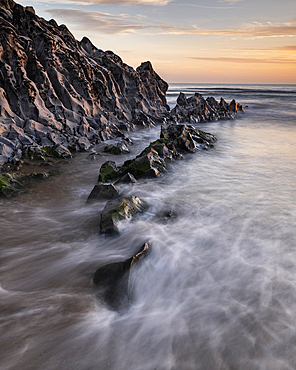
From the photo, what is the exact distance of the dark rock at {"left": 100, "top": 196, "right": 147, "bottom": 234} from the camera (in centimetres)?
487

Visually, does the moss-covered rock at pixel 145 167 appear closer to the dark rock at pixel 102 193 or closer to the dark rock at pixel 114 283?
the dark rock at pixel 102 193

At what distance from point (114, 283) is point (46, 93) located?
1078 cm

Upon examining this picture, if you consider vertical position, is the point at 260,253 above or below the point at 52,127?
below

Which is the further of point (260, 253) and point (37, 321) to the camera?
point (260, 253)

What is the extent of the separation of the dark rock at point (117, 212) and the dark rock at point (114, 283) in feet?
3.88

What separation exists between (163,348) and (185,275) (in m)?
1.38

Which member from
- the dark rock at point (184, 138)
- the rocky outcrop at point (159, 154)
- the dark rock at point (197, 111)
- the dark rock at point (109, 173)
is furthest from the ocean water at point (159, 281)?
the dark rock at point (197, 111)

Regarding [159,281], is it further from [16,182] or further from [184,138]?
[184,138]

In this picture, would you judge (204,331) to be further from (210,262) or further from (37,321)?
(37,321)

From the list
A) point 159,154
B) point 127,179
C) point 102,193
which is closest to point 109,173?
point 127,179

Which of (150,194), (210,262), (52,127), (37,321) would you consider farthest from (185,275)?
(52,127)

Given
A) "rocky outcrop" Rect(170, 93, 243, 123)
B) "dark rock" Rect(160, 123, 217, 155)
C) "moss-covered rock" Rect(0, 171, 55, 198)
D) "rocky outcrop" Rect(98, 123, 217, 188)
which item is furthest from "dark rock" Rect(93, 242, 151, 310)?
"rocky outcrop" Rect(170, 93, 243, 123)

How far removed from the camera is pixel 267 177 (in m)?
8.46

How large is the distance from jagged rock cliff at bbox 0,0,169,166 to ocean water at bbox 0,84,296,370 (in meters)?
3.66
